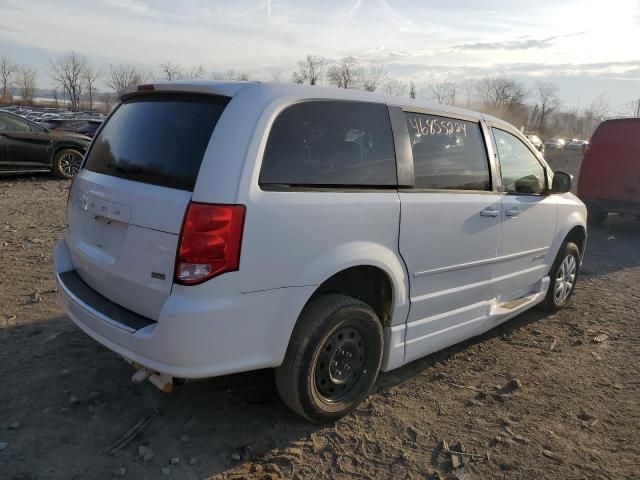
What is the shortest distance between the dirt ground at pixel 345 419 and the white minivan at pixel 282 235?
0.29 m

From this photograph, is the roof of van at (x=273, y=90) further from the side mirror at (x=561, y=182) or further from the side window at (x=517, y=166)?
the side mirror at (x=561, y=182)

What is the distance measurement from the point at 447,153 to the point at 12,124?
1083cm

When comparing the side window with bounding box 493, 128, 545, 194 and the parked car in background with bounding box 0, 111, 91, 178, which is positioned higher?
the side window with bounding box 493, 128, 545, 194

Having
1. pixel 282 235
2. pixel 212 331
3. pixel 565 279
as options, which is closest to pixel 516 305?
pixel 565 279

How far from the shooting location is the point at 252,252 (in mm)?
2508

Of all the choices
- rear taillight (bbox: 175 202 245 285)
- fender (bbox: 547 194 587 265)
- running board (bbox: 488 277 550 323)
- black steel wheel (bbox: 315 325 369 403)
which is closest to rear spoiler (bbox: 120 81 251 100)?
rear taillight (bbox: 175 202 245 285)

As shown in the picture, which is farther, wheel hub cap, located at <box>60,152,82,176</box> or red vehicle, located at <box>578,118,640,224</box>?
wheel hub cap, located at <box>60,152,82,176</box>

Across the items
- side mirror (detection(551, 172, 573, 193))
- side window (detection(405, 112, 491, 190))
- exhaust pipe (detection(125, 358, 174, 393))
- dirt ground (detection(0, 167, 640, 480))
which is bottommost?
dirt ground (detection(0, 167, 640, 480))

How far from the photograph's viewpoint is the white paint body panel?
2494mm

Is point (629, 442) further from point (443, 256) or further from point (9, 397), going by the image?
point (9, 397)

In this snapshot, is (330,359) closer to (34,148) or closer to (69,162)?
(34,148)

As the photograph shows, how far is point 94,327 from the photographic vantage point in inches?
113

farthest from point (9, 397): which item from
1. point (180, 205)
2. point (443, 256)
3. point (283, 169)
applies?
point (443, 256)

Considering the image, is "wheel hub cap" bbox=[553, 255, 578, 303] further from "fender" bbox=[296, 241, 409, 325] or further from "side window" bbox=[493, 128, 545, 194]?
"fender" bbox=[296, 241, 409, 325]
